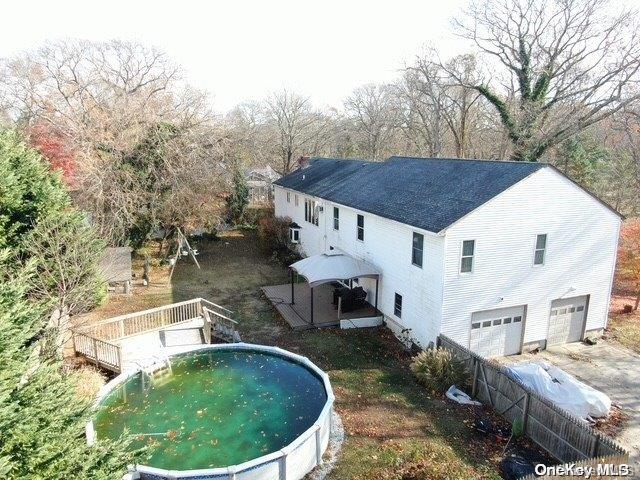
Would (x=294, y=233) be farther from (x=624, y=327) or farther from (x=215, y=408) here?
(x=624, y=327)

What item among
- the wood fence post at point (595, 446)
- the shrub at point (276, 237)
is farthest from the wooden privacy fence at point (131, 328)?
the shrub at point (276, 237)

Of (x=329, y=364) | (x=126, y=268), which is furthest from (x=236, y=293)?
(x=329, y=364)

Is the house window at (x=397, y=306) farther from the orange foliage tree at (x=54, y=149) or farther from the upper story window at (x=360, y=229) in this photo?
the orange foliage tree at (x=54, y=149)

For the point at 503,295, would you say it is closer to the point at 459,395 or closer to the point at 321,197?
the point at 459,395

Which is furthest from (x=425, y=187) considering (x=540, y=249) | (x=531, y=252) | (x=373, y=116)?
(x=373, y=116)

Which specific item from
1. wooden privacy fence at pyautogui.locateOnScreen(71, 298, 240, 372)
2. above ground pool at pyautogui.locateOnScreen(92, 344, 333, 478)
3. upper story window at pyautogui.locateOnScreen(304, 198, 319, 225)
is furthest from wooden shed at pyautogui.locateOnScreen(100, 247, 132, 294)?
upper story window at pyautogui.locateOnScreen(304, 198, 319, 225)

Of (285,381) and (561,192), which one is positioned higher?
(561,192)
